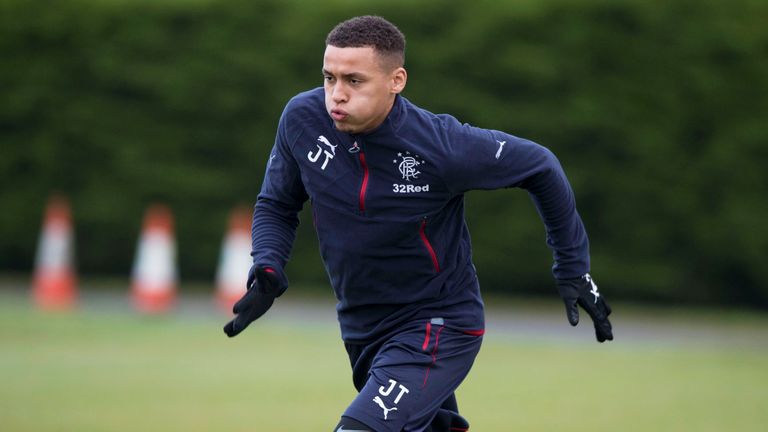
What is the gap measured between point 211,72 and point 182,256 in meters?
2.05

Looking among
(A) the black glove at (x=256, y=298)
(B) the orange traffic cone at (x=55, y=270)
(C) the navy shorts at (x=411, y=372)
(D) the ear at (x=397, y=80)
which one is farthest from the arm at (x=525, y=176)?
(B) the orange traffic cone at (x=55, y=270)

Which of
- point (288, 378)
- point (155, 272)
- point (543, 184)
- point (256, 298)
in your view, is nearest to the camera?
point (256, 298)

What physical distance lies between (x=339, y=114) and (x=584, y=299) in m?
1.29

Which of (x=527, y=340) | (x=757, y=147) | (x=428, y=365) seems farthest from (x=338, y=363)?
(x=428, y=365)

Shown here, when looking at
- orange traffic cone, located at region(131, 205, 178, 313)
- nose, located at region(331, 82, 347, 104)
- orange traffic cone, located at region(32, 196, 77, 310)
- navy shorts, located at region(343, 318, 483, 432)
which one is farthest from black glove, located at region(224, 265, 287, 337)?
orange traffic cone, located at region(32, 196, 77, 310)

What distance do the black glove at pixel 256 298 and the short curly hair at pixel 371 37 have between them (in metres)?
0.93

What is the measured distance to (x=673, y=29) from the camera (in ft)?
42.5

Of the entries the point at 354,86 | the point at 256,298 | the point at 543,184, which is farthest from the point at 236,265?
the point at 354,86

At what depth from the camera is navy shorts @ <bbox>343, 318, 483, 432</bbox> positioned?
196 inches

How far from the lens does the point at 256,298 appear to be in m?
5.22

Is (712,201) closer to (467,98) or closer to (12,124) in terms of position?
(467,98)

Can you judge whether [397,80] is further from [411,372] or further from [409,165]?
[411,372]

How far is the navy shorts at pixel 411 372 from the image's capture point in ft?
16.3

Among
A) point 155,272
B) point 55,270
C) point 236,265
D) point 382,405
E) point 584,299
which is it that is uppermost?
point 55,270
